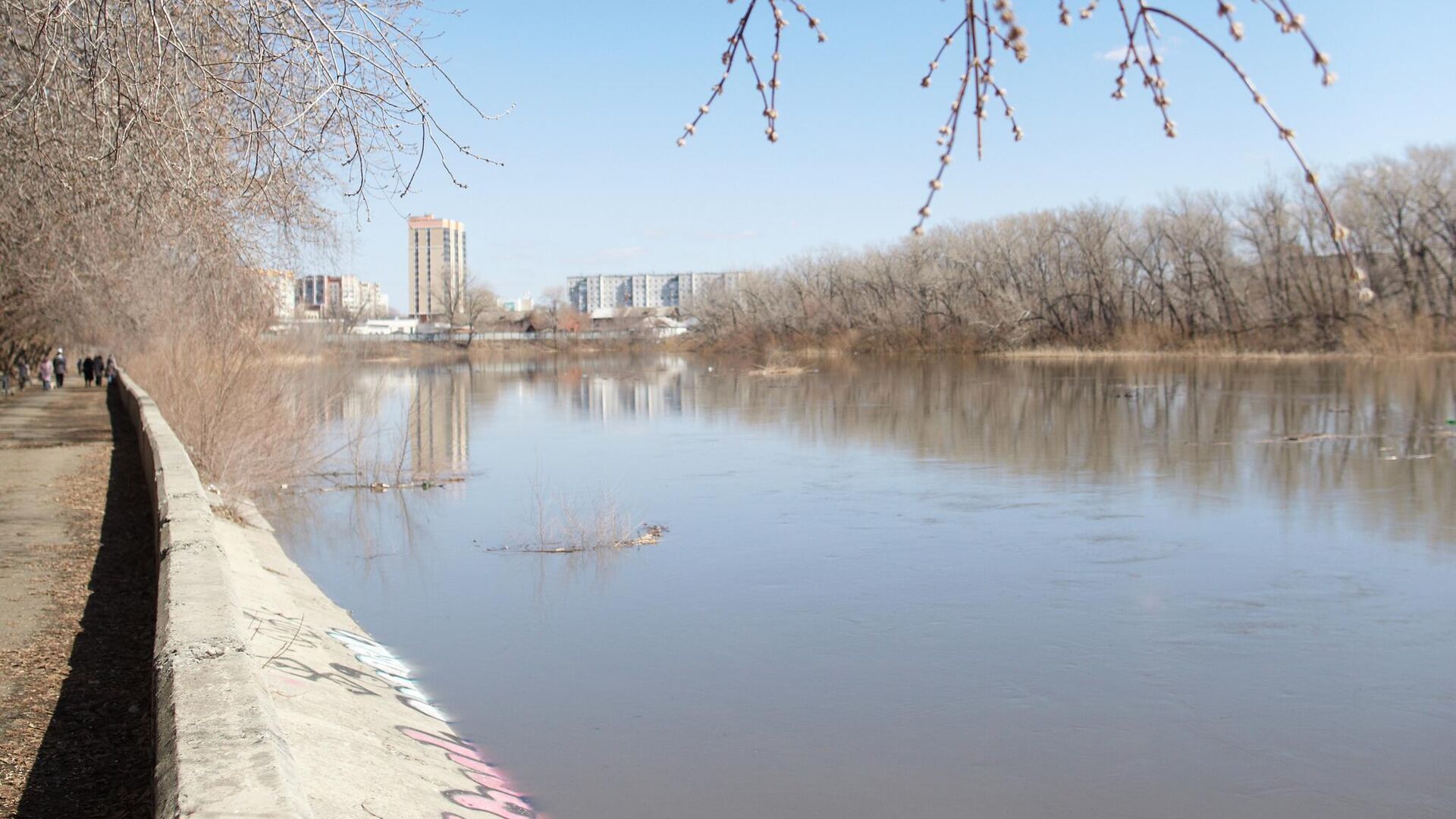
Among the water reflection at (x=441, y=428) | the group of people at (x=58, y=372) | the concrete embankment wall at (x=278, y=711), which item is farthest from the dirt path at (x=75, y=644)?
the group of people at (x=58, y=372)

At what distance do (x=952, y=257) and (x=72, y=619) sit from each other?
2800 inches

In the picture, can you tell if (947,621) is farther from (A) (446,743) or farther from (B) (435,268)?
(B) (435,268)

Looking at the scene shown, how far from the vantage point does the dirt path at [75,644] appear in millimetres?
5477

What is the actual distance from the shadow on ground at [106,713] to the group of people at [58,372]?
32.5 meters

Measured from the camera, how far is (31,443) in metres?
20.3

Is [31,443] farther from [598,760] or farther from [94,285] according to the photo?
[598,760]

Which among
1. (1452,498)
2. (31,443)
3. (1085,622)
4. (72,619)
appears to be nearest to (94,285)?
(31,443)

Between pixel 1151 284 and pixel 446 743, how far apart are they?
206 feet

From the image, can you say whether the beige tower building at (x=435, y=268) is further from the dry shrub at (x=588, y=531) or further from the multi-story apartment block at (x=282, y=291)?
the dry shrub at (x=588, y=531)

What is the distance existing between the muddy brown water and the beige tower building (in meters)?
90.5

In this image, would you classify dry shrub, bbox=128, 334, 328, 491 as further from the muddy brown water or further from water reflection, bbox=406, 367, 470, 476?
water reflection, bbox=406, 367, 470, 476

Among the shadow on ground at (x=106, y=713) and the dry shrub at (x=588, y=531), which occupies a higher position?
the shadow on ground at (x=106, y=713)

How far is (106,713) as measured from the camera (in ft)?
21.0

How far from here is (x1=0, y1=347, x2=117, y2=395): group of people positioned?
39.8 meters
